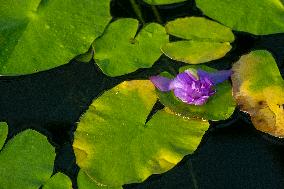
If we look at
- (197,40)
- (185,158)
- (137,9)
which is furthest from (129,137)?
(137,9)

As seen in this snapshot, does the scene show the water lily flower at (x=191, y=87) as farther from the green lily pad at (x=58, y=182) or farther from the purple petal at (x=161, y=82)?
the green lily pad at (x=58, y=182)

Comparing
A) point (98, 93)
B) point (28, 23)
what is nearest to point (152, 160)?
point (98, 93)

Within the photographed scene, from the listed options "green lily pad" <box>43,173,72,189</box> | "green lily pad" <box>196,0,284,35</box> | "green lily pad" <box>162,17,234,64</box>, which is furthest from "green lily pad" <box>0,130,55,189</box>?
"green lily pad" <box>196,0,284,35</box>

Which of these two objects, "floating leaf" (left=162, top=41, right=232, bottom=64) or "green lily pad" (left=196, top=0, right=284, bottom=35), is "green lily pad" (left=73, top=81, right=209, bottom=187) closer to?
"floating leaf" (left=162, top=41, right=232, bottom=64)

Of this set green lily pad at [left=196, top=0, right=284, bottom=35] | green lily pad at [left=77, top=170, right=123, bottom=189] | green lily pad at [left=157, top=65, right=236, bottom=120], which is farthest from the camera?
green lily pad at [left=196, top=0, right=284, bottom=35]

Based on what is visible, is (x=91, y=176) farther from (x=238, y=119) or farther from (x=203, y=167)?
(x=238, y=119)

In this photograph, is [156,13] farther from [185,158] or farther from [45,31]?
[185,158]
